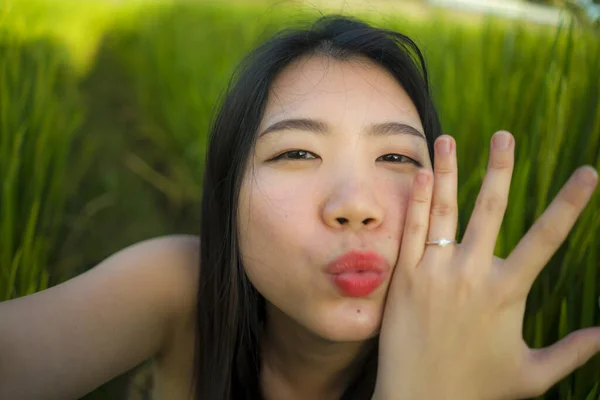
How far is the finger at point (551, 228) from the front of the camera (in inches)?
34.8

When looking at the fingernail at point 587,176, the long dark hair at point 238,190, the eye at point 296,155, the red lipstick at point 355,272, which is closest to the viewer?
the fingernail at point 587,176

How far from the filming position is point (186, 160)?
115 inches

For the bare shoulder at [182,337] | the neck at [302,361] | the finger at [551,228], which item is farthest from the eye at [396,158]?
the bare shoulder at [182,337]

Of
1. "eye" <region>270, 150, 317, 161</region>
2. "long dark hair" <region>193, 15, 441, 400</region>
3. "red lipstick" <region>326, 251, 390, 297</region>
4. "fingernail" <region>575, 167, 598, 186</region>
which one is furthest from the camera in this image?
"long dark hair" <region>193, 15, 441, 400</region>

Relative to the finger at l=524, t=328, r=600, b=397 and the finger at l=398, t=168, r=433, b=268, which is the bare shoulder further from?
the finger at l=524, t=328, r=600, b=397

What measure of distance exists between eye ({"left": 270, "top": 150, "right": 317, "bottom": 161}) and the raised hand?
0.62 ft

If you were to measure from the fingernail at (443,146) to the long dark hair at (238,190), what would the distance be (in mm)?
255

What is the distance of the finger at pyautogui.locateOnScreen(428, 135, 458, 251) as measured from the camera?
100cm

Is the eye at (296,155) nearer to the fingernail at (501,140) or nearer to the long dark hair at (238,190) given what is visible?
the long dark hair at (238,190)

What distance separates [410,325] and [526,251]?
207 millimetres

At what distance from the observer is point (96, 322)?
3.59 feet

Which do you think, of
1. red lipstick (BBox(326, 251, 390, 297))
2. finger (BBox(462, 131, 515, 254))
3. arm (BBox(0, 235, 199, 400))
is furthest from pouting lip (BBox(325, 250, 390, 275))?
arm (BBox(0, 235, 199, 400))

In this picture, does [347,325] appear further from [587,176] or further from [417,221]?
[587,176]

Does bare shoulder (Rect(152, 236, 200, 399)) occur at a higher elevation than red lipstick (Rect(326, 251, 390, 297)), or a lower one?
lower
